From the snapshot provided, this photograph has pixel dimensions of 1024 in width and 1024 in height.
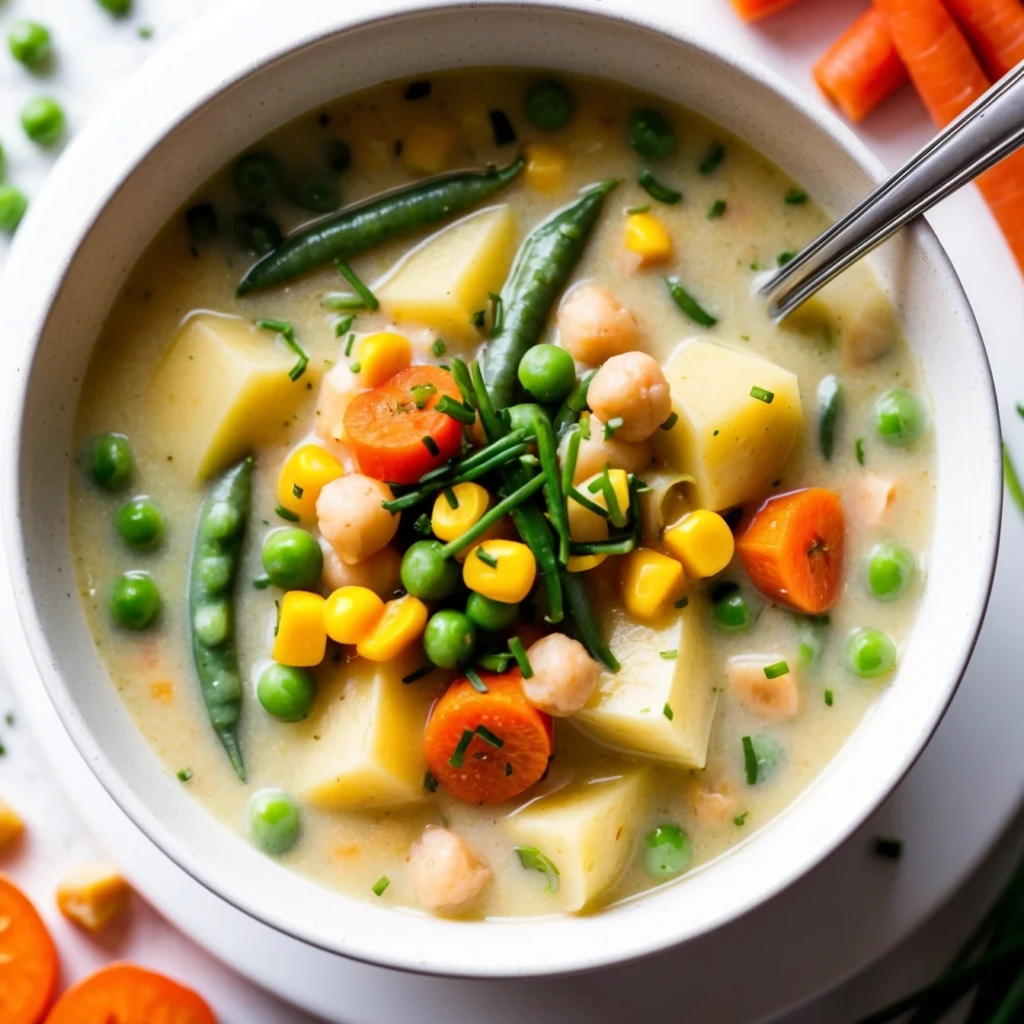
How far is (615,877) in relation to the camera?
10.0 ft

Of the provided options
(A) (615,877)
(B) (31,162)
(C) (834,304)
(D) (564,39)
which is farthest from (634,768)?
(B) (31,162)

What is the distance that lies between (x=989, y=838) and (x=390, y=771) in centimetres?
160

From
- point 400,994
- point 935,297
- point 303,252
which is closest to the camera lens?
point 935,297

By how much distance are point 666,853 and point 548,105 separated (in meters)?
1.86

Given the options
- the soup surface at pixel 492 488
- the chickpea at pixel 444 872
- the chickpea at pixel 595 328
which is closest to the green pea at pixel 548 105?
the soup surface at pixel 492 488

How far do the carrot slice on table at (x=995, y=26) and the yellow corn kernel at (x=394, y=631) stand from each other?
210 centimetres

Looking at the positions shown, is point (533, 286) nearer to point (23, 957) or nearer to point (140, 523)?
point (140, 523)

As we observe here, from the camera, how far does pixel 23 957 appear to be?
3.54m

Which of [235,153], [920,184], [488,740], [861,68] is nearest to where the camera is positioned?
[920,184]

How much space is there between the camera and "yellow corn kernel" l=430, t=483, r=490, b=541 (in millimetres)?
2906

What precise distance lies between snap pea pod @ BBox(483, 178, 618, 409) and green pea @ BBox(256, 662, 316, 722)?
82cm

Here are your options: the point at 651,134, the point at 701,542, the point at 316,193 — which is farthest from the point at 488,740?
the point at 651,134

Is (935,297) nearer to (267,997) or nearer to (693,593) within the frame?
(693,593)

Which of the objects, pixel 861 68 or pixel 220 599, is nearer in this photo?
pixel 220 599
